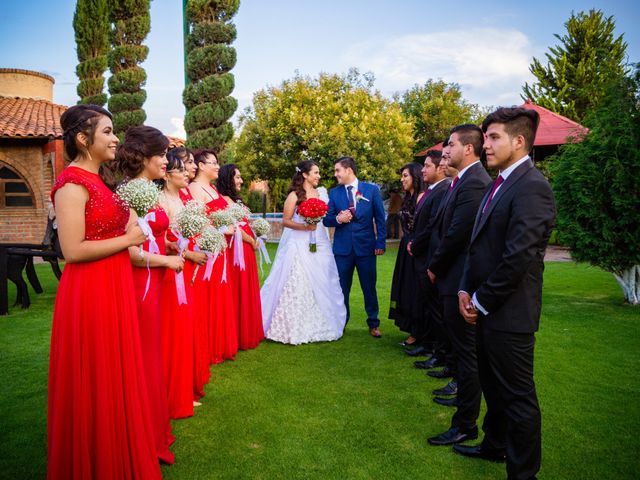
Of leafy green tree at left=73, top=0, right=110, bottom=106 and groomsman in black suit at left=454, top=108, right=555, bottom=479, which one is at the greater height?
leafy green tree at left=73, top=0, right=110, bottom=106

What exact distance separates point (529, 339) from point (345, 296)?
14.4ft

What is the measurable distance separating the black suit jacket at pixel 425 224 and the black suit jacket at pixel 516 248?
227 centimetres

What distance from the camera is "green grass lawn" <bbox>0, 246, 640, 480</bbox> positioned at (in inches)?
141

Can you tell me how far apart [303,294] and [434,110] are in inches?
959

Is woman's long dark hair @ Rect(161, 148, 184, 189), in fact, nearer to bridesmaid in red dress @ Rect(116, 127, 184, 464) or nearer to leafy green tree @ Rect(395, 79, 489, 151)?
bridesmaid in red dress @ Rect(116, 127, 184, 464)

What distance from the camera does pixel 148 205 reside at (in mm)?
3014

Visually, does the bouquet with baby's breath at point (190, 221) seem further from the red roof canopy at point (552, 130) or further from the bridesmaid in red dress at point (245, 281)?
the red roof canopy at point (552, 130)

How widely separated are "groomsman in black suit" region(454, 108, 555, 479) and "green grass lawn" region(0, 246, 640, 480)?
2.22 feet

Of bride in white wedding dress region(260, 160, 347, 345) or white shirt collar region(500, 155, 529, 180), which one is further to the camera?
bride in white wedding dress region(260, 160, 347, 345)

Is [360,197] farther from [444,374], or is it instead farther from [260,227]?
[444,374]


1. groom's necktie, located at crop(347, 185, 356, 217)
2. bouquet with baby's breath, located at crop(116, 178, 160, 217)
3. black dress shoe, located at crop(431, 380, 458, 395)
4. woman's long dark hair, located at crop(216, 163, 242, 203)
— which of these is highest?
woman's long dark hair, located at crop(216, 163, 242, 203)

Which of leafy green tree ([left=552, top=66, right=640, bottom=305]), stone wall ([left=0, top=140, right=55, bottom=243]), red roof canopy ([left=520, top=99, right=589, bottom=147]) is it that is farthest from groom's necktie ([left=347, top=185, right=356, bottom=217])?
red roof canopy ([left=520, top=99, right=589, bottom=147])

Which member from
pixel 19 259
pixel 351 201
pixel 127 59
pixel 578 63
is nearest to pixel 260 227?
pixel 351 201

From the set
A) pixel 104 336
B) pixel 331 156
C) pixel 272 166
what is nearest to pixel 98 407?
pixel 104 336
